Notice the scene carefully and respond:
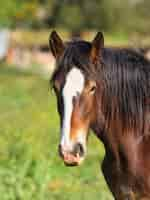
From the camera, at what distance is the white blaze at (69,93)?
16.6 ft

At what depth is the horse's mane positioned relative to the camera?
5.37 m

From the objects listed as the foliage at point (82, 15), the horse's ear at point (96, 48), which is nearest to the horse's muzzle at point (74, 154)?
the horse's ear at point (96, 48)

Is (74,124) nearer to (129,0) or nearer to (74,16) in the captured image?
(74,16)

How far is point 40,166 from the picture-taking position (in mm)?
8180

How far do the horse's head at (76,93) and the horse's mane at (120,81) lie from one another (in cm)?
1

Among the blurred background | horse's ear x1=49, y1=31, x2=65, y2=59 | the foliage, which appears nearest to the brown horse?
horse's ear x1=49, y1=31, x2=65, y2=59

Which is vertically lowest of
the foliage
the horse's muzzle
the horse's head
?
the foliage

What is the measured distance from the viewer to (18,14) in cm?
3591

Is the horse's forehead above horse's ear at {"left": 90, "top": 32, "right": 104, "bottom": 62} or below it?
below

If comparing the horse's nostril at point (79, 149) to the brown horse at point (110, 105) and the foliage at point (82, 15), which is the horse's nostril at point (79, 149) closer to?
the brown horse at point (110, 105)

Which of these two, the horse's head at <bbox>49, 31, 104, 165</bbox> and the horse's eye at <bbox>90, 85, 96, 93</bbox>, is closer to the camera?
the horse's head at <bbox>49, 31, 104, 165</bbox>

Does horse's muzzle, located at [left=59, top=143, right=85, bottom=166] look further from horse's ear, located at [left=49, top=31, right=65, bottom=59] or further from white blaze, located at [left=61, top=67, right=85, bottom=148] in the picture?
horse's ear, located at [left=49, top=31, right=65, bottom=59]

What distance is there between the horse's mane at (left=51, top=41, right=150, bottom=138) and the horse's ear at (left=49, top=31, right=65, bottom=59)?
59 millimetres

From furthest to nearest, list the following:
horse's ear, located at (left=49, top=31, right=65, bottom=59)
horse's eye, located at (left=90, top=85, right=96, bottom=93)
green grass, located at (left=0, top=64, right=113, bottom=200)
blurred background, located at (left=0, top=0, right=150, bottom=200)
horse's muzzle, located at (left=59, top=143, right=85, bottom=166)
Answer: blurred background, located at (left=0, top=0, right=150, bottom=200)
green grass, located at (left=0, top=64, right=113, bottom=200)
horse's ear, located at (left=49, top=31, right=65, bottom=59)
horse's eye, located at (left=90, top=85, right=96, bottom=93)
horse's muzzle, located at (left=59, top=143, right=85, bottom=166)
